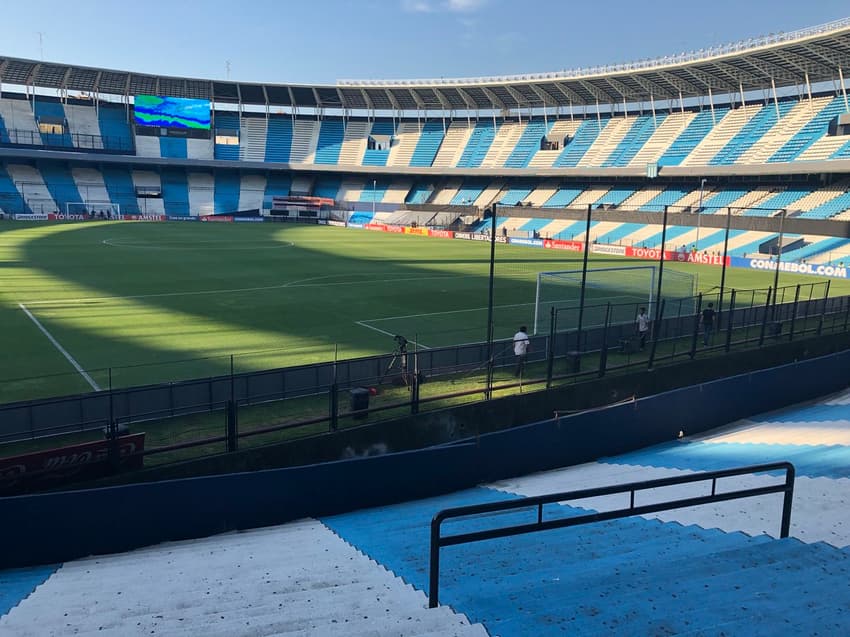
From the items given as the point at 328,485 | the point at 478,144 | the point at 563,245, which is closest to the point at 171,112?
the point at 478,144

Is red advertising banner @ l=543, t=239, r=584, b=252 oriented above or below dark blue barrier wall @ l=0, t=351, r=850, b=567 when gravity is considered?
above

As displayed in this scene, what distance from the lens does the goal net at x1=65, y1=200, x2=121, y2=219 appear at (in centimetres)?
7906

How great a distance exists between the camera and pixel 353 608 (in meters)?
5.53

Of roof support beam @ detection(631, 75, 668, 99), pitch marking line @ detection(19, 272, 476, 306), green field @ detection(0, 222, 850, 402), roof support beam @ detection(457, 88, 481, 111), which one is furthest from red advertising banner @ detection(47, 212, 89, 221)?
roof support beam @ detection(631, 75, 668, 99)

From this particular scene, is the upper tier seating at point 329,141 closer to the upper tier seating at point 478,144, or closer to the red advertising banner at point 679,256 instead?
the upper tier seating at point 478,144

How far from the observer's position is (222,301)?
2992 cm

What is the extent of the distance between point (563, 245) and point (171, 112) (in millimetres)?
57343

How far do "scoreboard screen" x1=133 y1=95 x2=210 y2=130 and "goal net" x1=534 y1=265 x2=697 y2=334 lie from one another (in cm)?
6811

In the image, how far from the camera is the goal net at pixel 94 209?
79.1 meters

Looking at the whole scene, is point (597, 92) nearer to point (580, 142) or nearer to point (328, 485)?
point (580, 142)

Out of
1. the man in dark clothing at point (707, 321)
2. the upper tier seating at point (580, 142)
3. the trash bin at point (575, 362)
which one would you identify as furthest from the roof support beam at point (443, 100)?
the trash bin at point (575, 362)

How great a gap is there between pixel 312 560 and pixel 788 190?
63879 mm

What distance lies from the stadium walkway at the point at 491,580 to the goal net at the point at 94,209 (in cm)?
7999

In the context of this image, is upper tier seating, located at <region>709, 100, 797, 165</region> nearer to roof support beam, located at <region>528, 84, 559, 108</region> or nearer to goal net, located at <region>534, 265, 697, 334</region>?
roof support beam, located at <region>528, 84, 559, 108</region>
